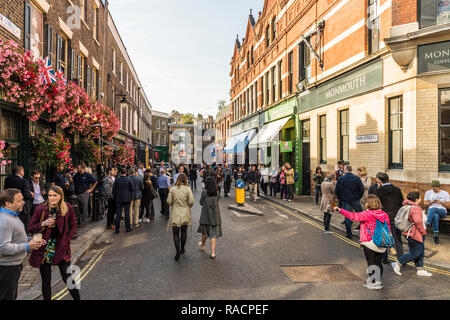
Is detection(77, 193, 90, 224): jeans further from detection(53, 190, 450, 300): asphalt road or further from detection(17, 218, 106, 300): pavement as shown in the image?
detection(53, 190, 450, 300): asphalt road

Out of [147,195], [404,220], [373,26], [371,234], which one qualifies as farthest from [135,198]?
[373,26]

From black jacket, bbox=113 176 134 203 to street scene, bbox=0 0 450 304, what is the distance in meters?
0.04

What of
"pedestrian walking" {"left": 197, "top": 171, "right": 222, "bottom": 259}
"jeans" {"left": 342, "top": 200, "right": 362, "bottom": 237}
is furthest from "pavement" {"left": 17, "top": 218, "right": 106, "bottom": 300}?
"jeans" {"left": 342, "top": 200, "right": 362, "bottom": 237}

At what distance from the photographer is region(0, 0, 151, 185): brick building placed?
8516 mm

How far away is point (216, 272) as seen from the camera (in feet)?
18.7

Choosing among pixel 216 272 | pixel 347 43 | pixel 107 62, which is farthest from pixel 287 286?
pixel 107 62

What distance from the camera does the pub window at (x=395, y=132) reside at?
10.5m

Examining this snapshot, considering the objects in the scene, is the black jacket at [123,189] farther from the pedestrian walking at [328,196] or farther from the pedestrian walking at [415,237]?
the pedestrian walking at [415,237]

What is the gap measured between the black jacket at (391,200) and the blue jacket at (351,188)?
1879mm

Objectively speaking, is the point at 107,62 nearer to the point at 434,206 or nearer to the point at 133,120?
the point at 133,120

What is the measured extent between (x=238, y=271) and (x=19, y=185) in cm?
522

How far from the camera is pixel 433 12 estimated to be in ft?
31.3
